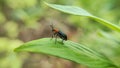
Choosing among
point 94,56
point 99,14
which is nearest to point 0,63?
point 99,14

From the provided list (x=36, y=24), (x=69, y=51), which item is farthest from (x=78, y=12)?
(x=36, y=24)

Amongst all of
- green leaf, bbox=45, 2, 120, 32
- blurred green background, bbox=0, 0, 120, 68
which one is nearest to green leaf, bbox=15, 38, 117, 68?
green leaf, bbox=45, 2, 120, 32

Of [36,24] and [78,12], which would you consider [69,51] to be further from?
[36,24]

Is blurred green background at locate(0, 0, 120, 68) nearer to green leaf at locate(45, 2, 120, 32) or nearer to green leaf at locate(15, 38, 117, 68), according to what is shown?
Result: green leaf at locate(15, 38, 117, 68)

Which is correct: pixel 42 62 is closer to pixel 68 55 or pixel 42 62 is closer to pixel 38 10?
pixel 38 10

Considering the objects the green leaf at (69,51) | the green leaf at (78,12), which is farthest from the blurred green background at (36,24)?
the green leaf at (78,12)

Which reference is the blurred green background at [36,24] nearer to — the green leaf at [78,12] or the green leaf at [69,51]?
the green leaf at [69,51]
